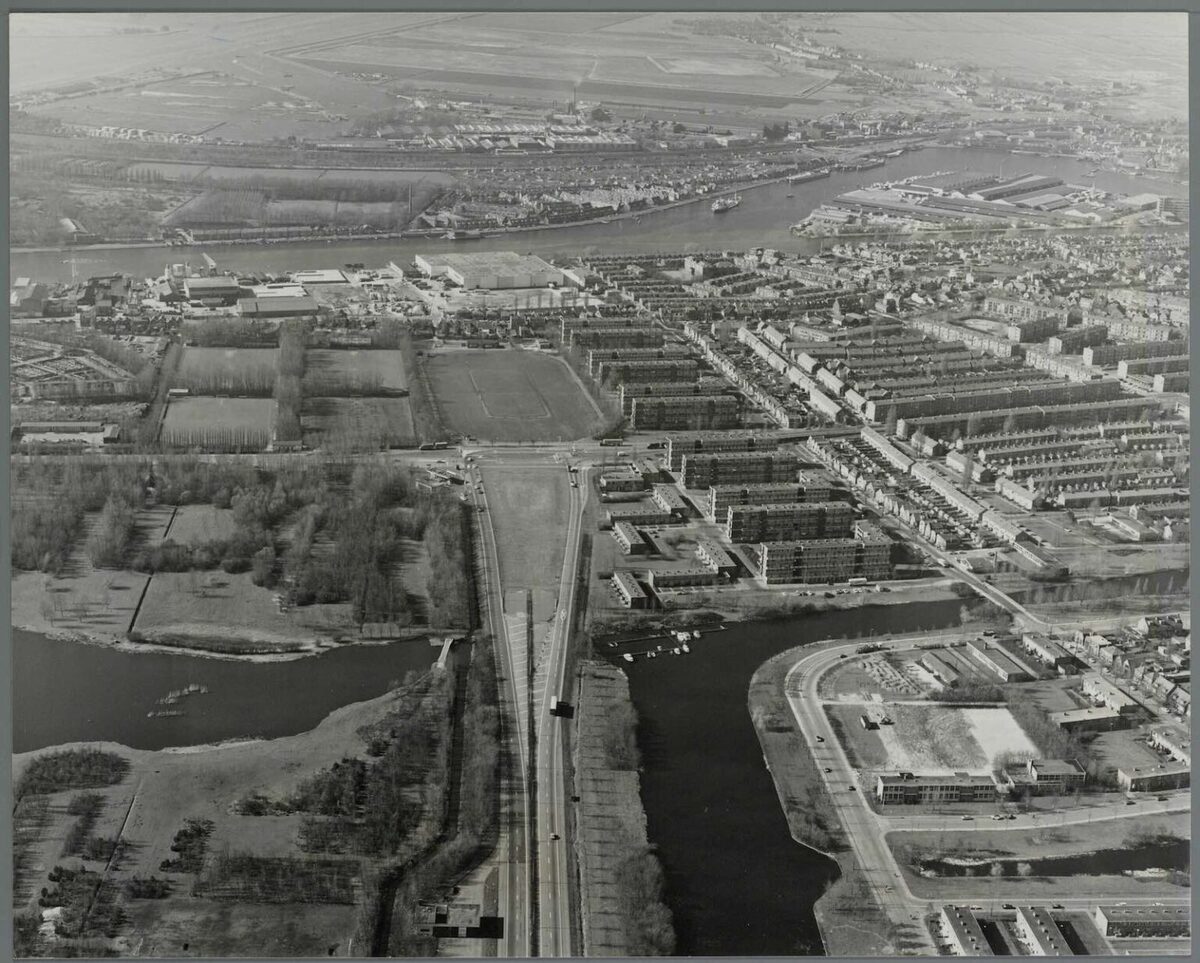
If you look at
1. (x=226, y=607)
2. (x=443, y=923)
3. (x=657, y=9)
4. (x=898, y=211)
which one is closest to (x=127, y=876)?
(x=443, y=923)

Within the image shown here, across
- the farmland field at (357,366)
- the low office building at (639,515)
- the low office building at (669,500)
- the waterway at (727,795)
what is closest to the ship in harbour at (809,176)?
the low office building at (669,500)

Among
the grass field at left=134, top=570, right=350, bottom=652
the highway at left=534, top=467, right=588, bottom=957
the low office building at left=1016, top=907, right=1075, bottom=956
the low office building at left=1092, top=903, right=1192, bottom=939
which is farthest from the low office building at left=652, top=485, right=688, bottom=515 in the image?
the low office building at left=1092, top=903, right=1192, bottom=939

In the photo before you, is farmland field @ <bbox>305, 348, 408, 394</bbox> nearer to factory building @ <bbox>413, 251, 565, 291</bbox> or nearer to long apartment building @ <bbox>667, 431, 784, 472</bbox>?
factory building @ <bbox>413, 251, 565, 291</bbox>

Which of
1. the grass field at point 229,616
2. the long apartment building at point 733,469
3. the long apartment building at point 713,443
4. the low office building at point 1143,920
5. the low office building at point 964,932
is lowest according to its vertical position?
the low office building at point 964,932

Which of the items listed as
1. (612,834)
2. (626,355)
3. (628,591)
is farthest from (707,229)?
(612,834)

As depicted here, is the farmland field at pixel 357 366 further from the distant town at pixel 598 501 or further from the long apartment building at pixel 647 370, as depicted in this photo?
the long apartment building at pixel 647 370

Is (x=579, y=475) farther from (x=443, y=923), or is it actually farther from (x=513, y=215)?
(x=443, y=923)
